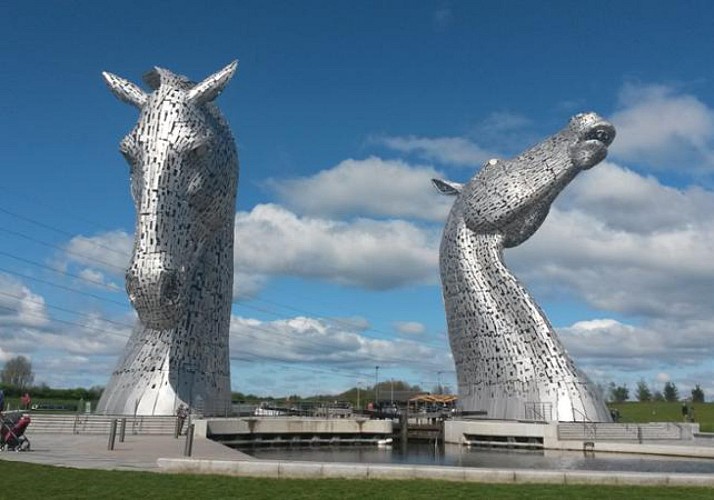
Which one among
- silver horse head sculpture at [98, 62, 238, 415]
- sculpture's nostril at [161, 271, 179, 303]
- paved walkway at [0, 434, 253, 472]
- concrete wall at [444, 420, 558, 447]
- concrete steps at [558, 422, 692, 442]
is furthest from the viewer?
concrete wall at [444, 420, 558, 447]

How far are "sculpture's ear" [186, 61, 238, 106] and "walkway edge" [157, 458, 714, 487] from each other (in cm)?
1204

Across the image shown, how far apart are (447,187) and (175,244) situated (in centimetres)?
1172

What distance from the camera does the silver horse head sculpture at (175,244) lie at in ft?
59.2

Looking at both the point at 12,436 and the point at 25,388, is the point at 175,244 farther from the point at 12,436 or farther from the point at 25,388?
the point at 25,388

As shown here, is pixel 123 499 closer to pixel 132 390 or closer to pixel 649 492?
pixel 649 492

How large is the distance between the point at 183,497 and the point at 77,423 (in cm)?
1142

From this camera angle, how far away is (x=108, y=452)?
13.2 meters

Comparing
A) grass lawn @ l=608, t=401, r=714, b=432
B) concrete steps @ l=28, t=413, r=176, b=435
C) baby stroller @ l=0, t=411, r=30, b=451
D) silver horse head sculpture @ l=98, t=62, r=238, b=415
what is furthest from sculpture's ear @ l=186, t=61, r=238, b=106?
grass lawn @ l=608, t=401, r=714, b=432

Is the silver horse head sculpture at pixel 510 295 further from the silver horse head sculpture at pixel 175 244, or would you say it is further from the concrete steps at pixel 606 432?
the silver horse head sculpture at pixel 175 244

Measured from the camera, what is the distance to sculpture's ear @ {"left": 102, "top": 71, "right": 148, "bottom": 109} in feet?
67.3

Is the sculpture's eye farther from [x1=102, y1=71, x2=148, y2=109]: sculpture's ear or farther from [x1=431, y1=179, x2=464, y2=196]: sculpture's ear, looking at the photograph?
[x1=102, y1=71, x2=148, y2=109]: sculpture's ear

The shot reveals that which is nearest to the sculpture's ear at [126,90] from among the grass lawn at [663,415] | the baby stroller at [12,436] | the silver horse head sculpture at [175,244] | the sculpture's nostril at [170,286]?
the silver horse head sculpture at [175,244]

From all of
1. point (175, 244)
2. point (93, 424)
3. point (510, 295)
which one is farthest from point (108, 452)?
point (510, 295)

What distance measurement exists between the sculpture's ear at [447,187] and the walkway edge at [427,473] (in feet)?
56.4
